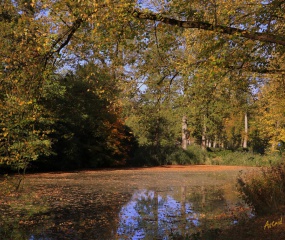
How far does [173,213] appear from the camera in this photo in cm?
1081

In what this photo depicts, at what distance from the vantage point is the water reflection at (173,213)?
8.55 metres

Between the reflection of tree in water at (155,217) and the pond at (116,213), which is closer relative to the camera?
the pond at (116,213)

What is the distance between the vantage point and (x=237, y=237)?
6.64m

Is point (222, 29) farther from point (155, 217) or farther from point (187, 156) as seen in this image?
point (187, 156)

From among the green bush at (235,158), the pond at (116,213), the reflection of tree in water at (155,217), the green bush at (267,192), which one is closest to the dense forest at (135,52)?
the pond at (116,213)

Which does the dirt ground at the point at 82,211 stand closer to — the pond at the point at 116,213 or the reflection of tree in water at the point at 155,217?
the pond at the point at 116,213

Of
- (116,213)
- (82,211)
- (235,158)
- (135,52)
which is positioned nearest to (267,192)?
(116,213)

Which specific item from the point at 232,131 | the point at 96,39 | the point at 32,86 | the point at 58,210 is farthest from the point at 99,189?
the point at 232,131

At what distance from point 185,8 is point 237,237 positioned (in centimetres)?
463

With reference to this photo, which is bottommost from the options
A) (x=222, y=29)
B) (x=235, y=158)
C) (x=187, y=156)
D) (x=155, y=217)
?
(x=155, y=217)

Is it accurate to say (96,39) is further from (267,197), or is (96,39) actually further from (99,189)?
(99,189)

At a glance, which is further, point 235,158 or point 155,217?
point 235,158

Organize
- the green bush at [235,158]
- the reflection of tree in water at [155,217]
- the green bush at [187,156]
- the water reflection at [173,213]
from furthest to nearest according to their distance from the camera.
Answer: the green bush at [187,156] → the green bush at [235,158] → the water reflection at [173,213] → the reflection of tree in water at [155,217]

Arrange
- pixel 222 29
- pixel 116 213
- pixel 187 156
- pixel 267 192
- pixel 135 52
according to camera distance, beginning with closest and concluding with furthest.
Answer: pixel 222 29 < pixel 267 192 < pixel 135 52 < pixel 116 213 < pixel 187 156
